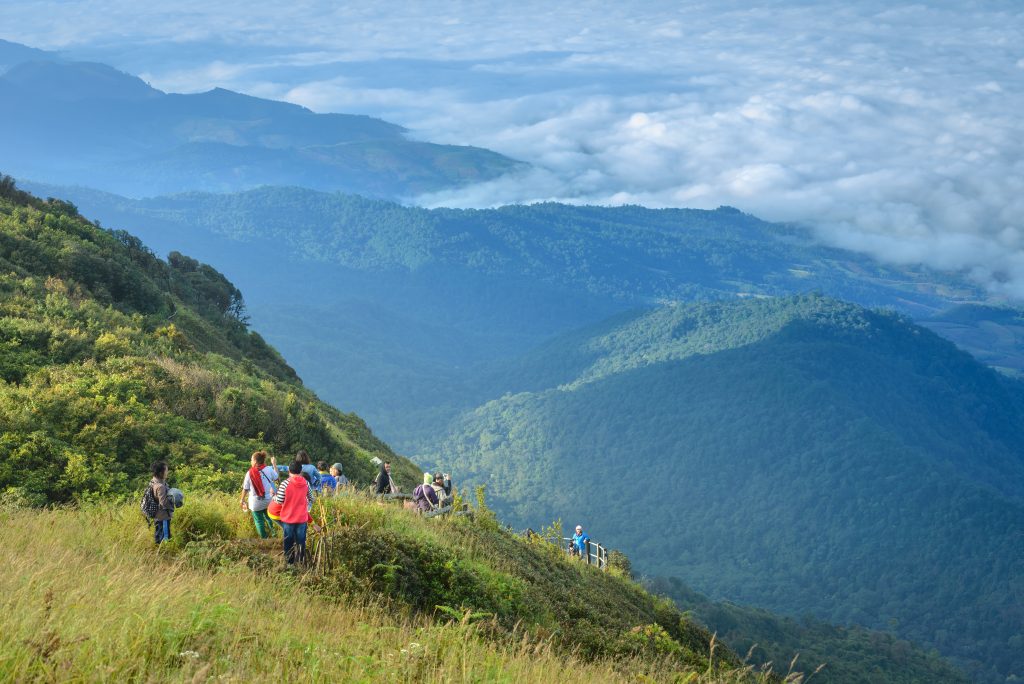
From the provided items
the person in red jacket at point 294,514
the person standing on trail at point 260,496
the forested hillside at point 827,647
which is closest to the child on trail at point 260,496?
the person standing on trail at point 260,496

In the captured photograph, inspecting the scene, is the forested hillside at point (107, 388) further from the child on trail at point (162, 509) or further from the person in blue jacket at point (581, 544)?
the person in blue jacket at point (581, 544)

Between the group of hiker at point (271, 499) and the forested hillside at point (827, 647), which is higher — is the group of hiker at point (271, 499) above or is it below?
above

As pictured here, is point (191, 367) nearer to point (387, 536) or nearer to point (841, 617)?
point (387, 536)

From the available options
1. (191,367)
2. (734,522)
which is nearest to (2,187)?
(191,367)

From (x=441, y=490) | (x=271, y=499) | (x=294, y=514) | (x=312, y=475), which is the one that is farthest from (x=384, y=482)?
(x=294, y=514)

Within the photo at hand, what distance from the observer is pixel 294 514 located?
36.2 feet

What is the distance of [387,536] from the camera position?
474 inches

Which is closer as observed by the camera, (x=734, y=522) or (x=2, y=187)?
(x=2, y=187)

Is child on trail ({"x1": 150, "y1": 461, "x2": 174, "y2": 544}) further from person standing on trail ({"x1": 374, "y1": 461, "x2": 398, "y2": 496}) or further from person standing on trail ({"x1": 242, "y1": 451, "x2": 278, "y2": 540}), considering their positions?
person standing on trail ({"x1": 374, "y1": 461, "x2": 398, "y2": 496})

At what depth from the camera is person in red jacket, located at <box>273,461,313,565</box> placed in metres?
11.0

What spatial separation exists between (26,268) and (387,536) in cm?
2108

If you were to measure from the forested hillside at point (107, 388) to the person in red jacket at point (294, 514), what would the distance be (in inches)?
198

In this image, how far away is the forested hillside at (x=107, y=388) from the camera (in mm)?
15945

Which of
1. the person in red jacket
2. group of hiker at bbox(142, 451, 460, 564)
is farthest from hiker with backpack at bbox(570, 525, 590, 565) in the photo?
the person in red jacket
